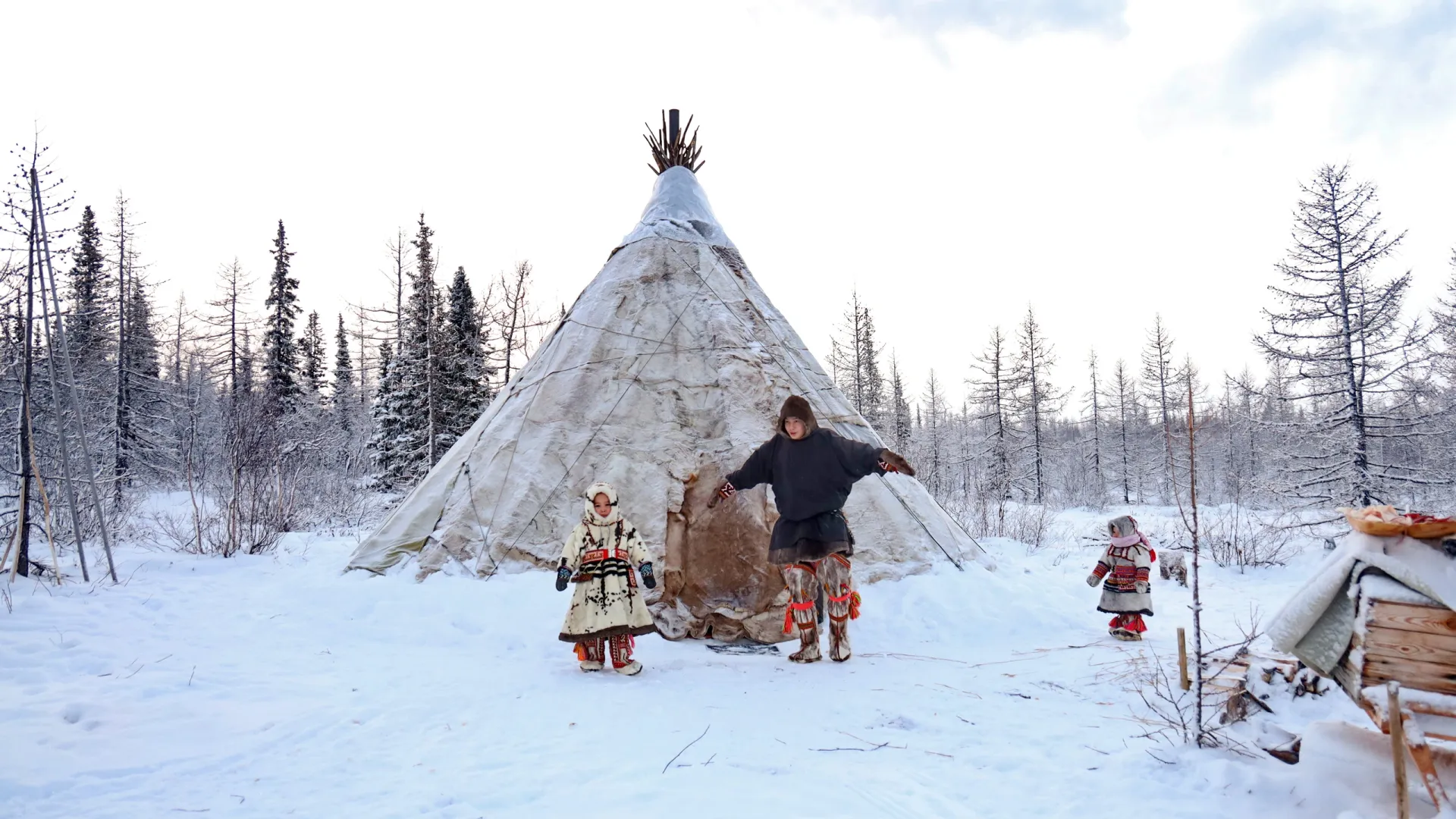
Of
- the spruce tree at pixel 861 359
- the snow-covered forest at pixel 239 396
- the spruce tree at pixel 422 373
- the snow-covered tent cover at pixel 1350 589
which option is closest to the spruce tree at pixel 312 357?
the snow-covered forest at pixel 239 396

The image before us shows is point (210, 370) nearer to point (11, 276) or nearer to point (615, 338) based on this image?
point (11, 276)

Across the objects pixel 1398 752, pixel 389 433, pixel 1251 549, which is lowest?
pixel 1251 549

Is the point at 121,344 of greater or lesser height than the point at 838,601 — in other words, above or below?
above

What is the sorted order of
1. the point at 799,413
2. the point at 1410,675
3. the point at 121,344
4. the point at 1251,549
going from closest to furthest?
the point at 1410,675 < the point at 799,413 < the point at 1251,549 < the point at 121,344

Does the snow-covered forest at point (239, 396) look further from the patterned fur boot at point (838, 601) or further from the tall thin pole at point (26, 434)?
the patterned fur boot at point (838, 601)

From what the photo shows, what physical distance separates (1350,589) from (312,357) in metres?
30.6

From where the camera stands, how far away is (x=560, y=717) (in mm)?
3375

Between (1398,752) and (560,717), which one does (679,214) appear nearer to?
(560,717)

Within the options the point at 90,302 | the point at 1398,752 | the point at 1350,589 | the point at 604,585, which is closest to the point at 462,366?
the point at 90,302

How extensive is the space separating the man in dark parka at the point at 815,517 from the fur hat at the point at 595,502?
3.53 ft

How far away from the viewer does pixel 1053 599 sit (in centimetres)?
589

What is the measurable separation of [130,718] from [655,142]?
7969 mm

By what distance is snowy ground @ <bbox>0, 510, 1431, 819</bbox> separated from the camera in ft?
8.00

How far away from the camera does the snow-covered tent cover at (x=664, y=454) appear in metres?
5.43
